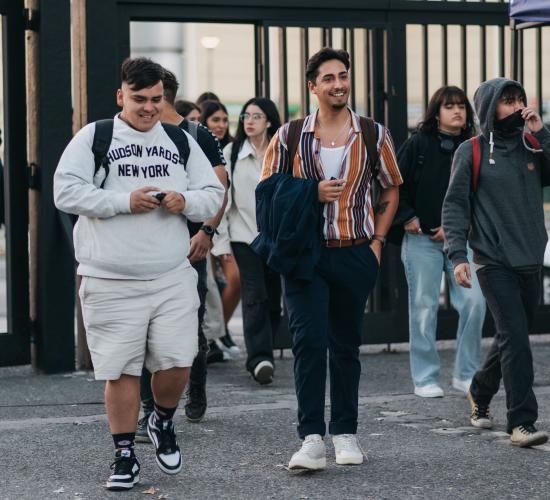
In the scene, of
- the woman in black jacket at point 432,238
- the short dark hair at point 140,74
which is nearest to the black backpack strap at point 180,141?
the short dark hair at point 140,74

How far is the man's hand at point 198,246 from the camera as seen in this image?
6.52 meters

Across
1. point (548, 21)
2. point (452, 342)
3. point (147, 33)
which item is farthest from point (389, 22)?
point (147, 33)

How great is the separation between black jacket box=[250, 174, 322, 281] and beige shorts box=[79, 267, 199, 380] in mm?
457

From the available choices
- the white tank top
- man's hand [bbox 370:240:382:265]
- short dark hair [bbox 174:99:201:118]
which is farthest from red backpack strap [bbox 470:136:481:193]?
short dark hair [bbox 174:99:201:118]

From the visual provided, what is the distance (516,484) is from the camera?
540 cm

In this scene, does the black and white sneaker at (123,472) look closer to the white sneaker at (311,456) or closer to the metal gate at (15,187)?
the white sneaker at (311,456)

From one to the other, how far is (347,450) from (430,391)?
2.09m

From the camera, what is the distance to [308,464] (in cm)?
557

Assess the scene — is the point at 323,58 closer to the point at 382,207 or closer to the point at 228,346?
the point at 382,207

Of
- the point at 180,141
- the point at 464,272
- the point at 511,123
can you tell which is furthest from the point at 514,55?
the point at 180,141

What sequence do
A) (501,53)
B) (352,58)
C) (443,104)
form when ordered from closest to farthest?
(443,104), (352,58), (501,53)

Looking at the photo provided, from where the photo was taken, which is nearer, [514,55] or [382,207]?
[382,207]

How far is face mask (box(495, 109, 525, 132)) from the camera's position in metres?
6.35

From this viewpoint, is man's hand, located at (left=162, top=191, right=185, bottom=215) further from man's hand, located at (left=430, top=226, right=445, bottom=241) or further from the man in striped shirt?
man's hand, located at (left=430, top=226, right=445, bottom=241)
